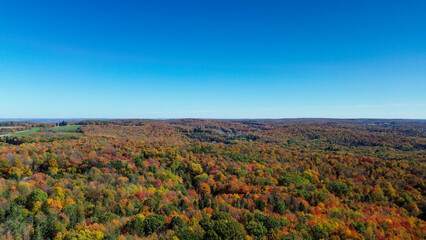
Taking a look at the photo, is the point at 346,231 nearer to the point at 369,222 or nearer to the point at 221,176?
the point at 369,222

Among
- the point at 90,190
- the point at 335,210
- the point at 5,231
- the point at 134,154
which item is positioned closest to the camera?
the point at 5,231

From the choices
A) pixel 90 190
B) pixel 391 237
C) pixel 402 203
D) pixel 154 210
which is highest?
pixel 90 190

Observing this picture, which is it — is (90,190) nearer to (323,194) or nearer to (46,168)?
(46,168)

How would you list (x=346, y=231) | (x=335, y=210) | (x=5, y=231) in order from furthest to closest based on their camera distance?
(x=335, y=210)
(x=346, y=231)
(x=5, y=231)

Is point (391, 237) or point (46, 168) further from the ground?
point (46, 168)

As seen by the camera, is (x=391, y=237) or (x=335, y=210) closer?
(x=391, y=237)

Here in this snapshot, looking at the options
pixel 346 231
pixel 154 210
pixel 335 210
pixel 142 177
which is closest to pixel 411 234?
pixel 335 210
